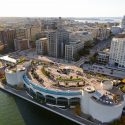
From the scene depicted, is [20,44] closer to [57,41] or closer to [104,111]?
[57,41]

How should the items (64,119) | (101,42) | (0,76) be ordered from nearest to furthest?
(64,119), (0,76), (101,42)

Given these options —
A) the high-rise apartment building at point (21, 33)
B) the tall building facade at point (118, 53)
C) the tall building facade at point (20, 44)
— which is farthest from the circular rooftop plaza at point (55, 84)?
the high-rise apartment building at point (21, 33)

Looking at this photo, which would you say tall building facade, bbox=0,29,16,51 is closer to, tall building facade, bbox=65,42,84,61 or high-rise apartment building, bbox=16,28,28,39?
high-rise apartment building, bbox=16,28,28,39

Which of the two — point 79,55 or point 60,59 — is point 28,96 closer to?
point 60,59

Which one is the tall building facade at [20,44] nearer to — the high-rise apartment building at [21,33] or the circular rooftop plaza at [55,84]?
the high-rise apartment building at [21,33]

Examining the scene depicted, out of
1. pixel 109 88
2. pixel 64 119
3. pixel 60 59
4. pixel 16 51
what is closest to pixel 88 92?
pixel 109 88

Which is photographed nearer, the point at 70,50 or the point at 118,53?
the point at 118,53

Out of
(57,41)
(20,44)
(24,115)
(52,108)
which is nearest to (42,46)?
(57,41)

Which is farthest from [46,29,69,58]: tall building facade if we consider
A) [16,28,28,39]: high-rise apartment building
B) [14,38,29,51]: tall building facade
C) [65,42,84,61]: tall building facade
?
[16,28,28,39]: high-rise apartment building
